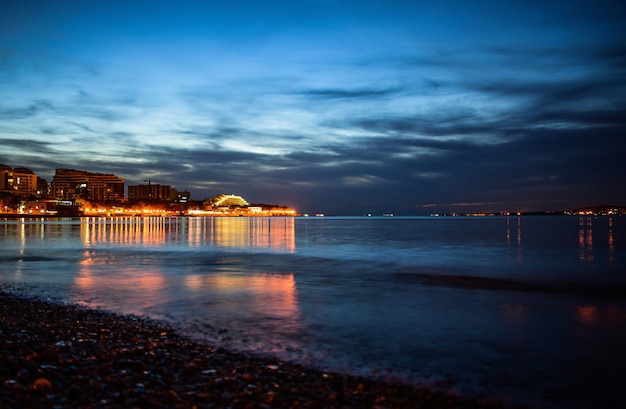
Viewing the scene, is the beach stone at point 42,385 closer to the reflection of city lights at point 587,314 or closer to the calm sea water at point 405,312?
the calm sea water at point 405,312

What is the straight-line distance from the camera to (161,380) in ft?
21.5

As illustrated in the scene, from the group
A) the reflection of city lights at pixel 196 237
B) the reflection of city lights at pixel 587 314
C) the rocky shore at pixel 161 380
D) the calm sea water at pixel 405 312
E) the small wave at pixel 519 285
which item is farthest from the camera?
the reflection of city lights at pixel 196 237

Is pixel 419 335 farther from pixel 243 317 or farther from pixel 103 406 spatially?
pixel 103 406

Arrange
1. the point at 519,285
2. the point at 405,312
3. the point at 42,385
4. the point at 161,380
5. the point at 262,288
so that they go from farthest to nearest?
the point at 519,285
the point at 262,288
the point at 405,312
the point at 161,380
the point at 42,385

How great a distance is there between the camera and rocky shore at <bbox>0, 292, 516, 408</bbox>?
5.84 metres

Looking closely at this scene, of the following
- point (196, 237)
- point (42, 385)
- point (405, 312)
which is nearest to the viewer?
point (42, 385)

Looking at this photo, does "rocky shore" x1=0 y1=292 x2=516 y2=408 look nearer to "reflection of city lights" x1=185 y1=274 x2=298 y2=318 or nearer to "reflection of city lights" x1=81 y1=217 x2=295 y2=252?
"reflection of city lights" x1=185 y1=274 x2=298 y2=318

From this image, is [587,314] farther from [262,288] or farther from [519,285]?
[262,288]

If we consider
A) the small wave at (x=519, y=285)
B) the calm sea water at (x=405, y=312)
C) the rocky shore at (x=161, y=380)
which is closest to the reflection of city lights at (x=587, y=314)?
the calm sea water at (x=405, y=312)

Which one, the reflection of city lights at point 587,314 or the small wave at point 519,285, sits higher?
the reflection of city lights at point 587,314

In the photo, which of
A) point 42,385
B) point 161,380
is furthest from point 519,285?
point 42,385

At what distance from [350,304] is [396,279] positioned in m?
7.15

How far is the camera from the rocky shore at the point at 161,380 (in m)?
5.84

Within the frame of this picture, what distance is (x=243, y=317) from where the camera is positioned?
12141 millimetres
